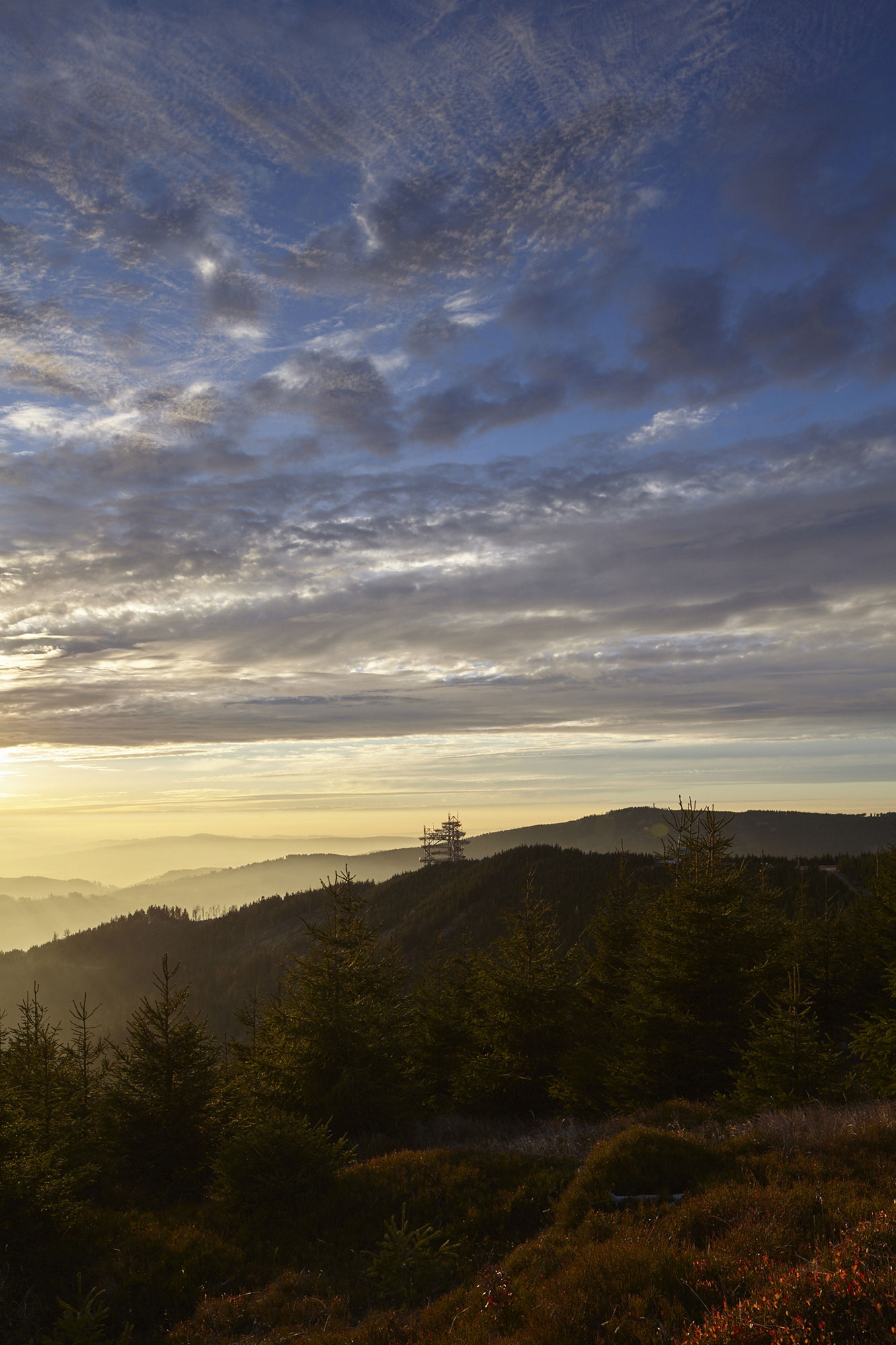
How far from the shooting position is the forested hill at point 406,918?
9744cm

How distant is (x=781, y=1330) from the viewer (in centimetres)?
608

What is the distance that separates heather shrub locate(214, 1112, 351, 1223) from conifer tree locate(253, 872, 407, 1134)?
12.9 ft

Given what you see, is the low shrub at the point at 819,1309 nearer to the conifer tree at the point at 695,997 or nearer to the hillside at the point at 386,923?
the conifer tree at the point at 695,997

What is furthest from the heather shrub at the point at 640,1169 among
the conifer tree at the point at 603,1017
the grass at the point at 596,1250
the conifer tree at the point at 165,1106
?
the conifer tree at the point at 165,1106

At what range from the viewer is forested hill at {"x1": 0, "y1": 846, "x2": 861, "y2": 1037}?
97438 millimetres

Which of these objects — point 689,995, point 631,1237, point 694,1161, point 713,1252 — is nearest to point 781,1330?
point 713,1252

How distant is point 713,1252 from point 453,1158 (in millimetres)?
7673

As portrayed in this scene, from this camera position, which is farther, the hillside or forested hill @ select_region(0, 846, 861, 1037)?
the hillside

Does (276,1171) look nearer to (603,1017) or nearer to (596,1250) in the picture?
(596,1250)

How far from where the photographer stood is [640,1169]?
39.0 ft

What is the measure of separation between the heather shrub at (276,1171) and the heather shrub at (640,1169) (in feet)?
16.5

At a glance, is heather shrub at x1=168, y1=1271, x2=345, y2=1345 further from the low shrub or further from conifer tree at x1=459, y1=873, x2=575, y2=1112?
conifer tree at x1=459, y1=873, x2=575, y2=1112

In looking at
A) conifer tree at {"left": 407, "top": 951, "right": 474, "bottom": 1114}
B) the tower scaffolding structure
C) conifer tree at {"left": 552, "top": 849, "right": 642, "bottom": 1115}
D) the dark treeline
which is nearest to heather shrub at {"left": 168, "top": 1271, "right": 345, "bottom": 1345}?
the dark treeline

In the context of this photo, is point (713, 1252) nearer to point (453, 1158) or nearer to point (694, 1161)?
point (694, 1161)
